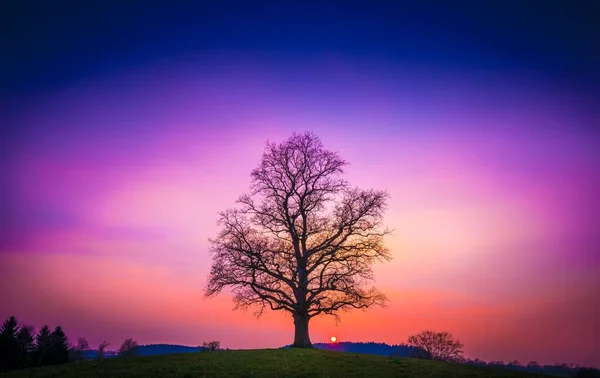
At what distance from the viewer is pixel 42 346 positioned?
84.6 meters

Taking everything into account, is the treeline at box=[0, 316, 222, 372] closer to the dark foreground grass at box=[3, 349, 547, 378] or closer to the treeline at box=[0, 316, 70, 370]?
the treeline at box=[0, 316, 70, 370]

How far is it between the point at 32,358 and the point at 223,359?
76.7 m

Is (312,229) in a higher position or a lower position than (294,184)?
lower

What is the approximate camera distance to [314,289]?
3559cm

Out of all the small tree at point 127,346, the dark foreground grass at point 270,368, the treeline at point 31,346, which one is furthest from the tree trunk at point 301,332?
the small tree at point 127,346

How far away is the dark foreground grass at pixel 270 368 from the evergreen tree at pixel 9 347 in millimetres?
57303

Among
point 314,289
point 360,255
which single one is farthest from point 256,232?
point 360,255

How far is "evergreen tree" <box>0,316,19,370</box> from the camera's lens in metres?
70.4

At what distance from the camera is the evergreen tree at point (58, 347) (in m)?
82.0

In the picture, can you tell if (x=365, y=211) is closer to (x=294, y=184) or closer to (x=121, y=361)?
(x=294, y=184)

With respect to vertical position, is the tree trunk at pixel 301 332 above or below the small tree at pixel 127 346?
above

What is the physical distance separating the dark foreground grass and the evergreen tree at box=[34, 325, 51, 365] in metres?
67.3

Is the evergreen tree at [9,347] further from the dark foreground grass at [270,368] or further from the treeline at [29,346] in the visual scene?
the dark foreground grass at [270,368]

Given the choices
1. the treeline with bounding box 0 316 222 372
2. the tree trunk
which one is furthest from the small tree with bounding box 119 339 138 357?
the tree trunk
